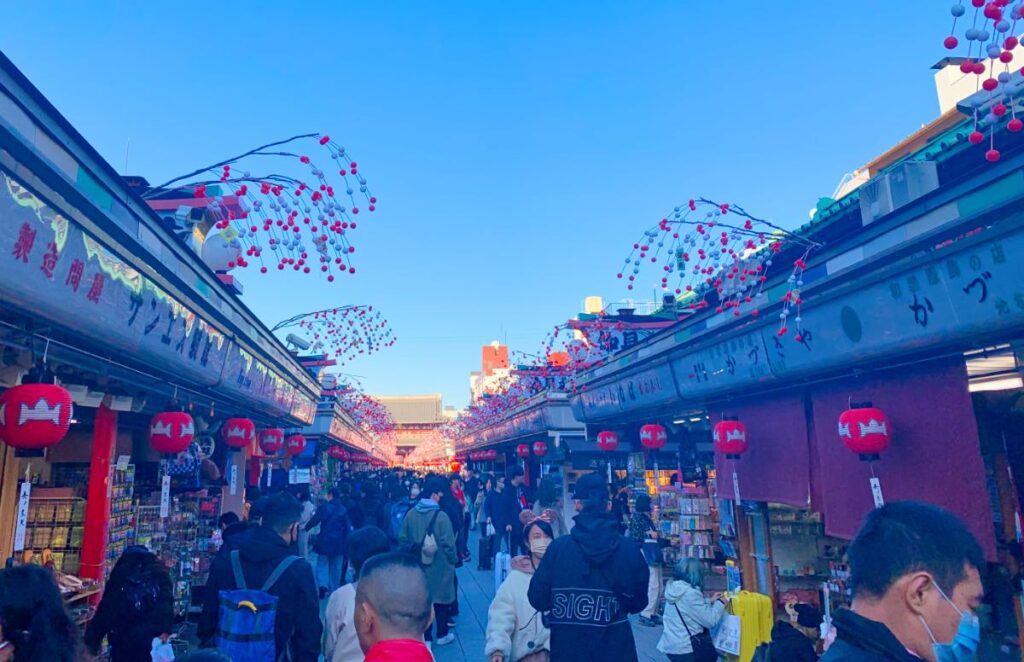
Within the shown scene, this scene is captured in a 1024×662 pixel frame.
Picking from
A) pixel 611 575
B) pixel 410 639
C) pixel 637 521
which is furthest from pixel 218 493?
pixel 410 639

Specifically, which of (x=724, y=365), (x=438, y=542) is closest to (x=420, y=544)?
(x=438, y=542)

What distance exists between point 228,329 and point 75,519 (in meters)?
3.40

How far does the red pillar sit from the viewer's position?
7.45 m

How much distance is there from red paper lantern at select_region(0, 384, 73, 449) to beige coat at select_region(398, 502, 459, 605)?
15.2 feet

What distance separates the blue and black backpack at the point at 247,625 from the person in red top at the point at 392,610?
1.75m

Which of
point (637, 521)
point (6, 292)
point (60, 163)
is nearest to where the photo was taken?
point (6, 292)

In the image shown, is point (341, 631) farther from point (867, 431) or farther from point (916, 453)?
point (916, 453)

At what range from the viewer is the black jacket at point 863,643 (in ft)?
6.31

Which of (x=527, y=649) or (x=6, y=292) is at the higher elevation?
(x=6, y=292)

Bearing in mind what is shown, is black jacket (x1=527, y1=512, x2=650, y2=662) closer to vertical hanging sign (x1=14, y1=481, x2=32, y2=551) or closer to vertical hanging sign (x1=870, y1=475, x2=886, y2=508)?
vertical hanging sign (x1=870, y1=475, x2=886, y2=508)

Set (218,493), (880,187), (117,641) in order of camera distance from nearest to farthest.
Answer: (117,641), (880,187), (218,493)

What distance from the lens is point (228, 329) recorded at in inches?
335

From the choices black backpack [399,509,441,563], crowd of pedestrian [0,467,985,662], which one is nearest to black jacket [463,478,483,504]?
crowd of pedestrian [0,467,985,662]

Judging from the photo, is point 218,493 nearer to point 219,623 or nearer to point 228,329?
point 228,329
